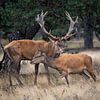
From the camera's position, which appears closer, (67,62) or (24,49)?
(67,62)

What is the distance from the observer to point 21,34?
51.3 feet

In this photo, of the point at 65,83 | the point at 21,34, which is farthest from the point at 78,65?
the point at 21,34

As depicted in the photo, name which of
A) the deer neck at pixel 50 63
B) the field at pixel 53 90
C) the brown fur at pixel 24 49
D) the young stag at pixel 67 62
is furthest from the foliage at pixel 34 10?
the deer neck at pixel 50 63

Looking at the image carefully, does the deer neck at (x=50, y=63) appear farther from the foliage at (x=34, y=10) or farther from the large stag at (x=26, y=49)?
the foliage at (x=34, y=10)

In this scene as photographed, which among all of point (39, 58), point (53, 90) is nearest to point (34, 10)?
point (39, 58)

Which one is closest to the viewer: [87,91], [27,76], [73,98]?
[73,98]

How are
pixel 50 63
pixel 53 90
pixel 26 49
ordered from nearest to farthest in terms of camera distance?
1. pixel 53 90
2. pixel 50 63
3. pixel 26 49

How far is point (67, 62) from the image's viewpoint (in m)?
12.0

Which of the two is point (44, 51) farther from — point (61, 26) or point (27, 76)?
point (61, 26)

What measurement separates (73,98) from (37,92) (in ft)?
5.04

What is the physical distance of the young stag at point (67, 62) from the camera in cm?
1193

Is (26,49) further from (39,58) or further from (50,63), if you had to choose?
(50,63)

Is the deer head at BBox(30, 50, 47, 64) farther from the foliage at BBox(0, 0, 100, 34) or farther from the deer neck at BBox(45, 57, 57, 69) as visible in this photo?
the foliage at BBox(0, 0, 100, 34)

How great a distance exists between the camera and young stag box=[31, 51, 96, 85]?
11930 mm
